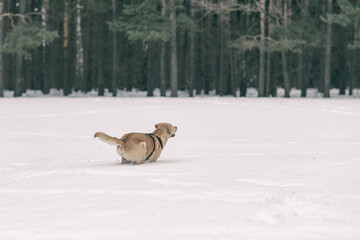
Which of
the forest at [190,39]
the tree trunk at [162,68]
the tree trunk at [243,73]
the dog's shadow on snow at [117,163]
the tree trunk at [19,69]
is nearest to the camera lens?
the dog's shadow on snow at [117,163]

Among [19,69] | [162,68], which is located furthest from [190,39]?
[19,69]

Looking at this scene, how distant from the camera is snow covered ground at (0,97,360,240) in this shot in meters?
5.10

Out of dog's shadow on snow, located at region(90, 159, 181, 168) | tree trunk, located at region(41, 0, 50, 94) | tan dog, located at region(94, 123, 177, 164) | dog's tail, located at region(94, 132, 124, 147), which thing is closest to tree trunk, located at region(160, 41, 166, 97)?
tree trunk, located at region(41, 0, 50, 94)

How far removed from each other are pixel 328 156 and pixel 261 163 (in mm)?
1601

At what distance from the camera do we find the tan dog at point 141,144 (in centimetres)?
911

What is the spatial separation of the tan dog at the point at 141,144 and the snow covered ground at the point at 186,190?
20cm

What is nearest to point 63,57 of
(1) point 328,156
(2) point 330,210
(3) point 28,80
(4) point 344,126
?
(3) point 28,80

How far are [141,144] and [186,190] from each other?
244cm

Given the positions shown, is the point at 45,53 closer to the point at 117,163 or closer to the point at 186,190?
the point at 117,163

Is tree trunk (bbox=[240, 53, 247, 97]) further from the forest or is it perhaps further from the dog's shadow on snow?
the dog's shadow on snow

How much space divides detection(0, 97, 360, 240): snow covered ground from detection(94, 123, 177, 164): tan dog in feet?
0.65

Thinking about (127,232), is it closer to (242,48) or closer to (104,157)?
(104,157)

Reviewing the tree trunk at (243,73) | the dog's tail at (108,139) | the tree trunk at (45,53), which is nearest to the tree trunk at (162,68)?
the tree trunk at (243,73)

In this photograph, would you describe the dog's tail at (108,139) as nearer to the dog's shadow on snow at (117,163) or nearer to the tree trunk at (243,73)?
the dog's shadow on snow at (117,163)
